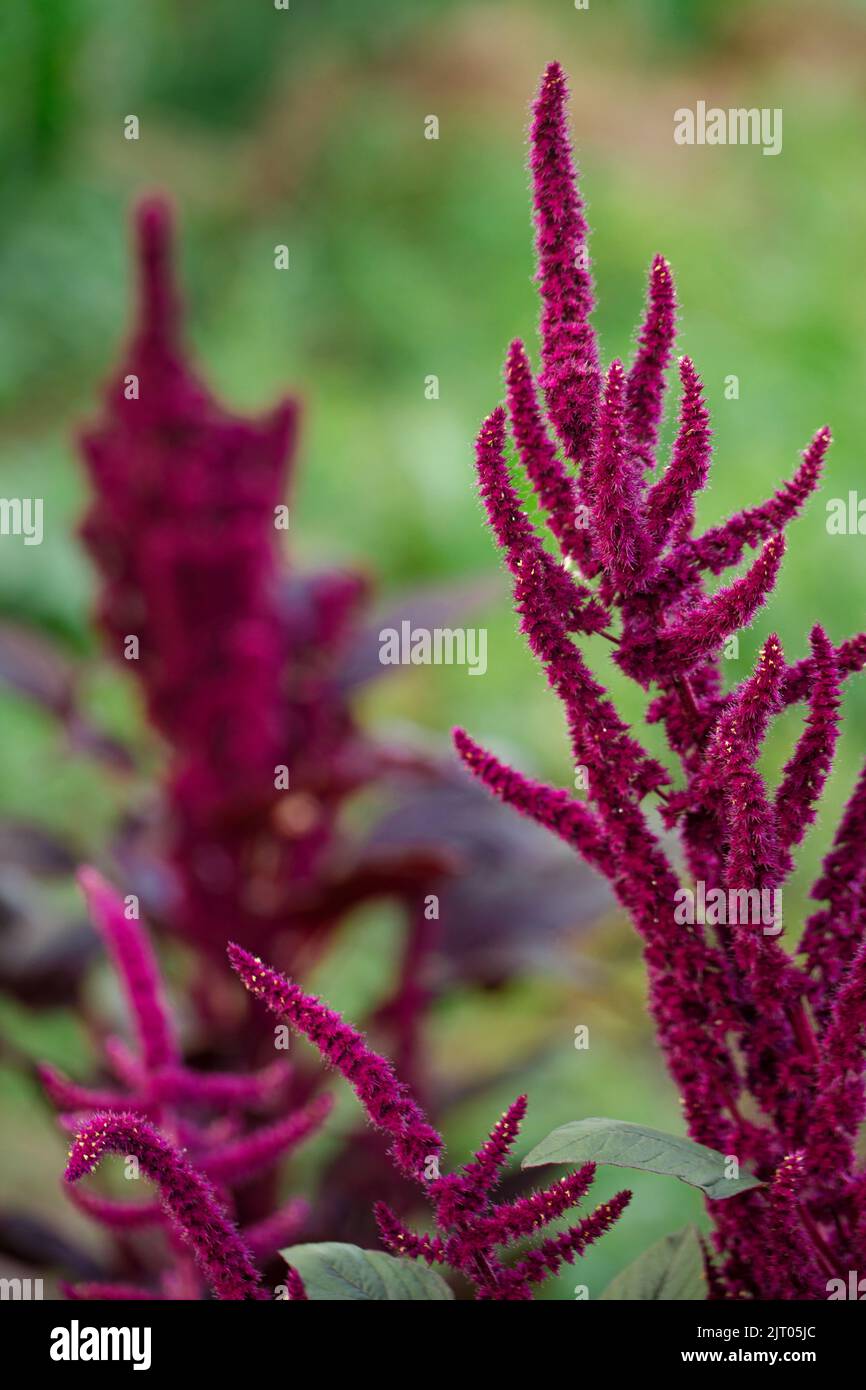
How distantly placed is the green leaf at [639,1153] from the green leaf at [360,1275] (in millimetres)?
34

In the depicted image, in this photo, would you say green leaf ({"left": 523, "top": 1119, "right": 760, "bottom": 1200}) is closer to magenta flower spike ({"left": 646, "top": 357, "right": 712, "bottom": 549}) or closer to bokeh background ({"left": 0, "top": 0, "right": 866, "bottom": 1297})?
magenta flower spike ({"left": 646, "top": 357, "right": 712, "bottom": 549})

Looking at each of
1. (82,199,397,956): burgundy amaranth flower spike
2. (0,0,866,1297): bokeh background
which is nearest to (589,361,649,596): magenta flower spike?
(82,199,397,956): burgundy amaranth flower spike

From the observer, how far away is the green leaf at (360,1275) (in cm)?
27

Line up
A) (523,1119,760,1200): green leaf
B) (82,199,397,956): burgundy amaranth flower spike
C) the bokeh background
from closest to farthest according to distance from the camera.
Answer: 1. (523,1119,760,1200): green leaf
2. (82,199,397,956): burgundy amaranth flower spike
3. the bokeh background

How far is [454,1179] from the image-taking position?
27 cm

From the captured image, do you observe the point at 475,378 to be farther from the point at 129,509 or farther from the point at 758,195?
the point at 129,509

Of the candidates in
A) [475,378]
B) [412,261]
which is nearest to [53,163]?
[412,261]

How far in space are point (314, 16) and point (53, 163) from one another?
2.32ft

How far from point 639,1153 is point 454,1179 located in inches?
1.3

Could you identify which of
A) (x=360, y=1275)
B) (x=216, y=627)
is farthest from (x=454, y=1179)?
(x=216, y=627)

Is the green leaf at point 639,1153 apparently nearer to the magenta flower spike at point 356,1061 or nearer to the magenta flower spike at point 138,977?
the magenta flower spike at point 356,1061

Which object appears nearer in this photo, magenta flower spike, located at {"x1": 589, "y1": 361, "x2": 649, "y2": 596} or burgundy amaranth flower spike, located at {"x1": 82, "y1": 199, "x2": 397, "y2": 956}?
magenta flower spike, located at {"x1": 589, "y1": 361, "x2": 649, "y2": 596}

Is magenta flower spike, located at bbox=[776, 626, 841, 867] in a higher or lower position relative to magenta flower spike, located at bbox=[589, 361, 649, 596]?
lower

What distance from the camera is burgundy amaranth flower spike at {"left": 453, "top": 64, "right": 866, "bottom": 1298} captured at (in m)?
0.27
